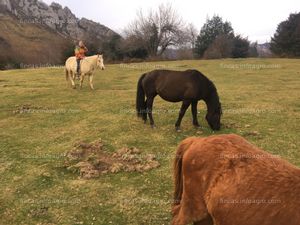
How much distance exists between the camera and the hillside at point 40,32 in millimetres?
46134

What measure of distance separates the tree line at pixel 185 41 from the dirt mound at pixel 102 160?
118 feet

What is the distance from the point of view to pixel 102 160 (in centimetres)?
801

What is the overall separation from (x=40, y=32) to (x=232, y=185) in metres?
63.1

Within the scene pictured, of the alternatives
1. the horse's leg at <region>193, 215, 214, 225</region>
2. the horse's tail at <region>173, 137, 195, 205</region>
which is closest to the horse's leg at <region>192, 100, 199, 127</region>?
the horse's tail at <region>173, 137, 195, 205</region>

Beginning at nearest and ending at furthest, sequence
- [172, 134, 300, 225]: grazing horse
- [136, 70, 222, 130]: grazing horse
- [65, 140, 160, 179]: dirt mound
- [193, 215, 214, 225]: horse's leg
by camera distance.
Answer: [172, 134, 300, 225]: grazing horse → [193, 215, 214, 225]: horse's leg → [65, 140, 160, 179]: dirt mound → [136, 70, 222, 130]: grazing horse

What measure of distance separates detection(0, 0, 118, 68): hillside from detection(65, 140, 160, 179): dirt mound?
3209 centimetres

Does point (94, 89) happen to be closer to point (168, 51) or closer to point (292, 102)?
point (292, 102)

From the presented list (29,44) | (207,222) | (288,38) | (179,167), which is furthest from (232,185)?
(29,44)

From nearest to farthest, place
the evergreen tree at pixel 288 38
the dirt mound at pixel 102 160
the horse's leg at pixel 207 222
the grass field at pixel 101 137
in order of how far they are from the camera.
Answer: the horse's leg at pixel 207 222 < the grass field at pixel 101 137 < the dirt mound at pixel 102 160 < the evergreen tree at pixel 288 38

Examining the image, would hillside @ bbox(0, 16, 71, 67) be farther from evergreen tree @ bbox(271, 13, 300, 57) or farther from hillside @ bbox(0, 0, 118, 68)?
evergreen tree @ bbox(271, 13, 300, 57)

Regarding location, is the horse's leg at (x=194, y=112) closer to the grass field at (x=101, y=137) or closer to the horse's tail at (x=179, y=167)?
the grass field at (x=101, y=137)

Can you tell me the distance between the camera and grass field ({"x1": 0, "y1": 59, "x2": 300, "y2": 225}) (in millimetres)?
6047

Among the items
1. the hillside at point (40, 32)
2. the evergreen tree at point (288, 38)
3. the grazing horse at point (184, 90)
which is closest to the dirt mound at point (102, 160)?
the grazing horse at point (184, 90)

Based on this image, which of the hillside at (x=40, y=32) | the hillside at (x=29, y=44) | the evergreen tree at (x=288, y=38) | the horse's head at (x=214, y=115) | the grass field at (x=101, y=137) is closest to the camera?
the grass field at (x=101, y=137)
